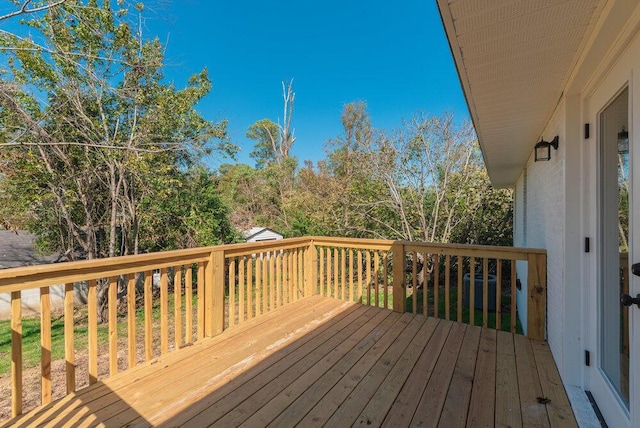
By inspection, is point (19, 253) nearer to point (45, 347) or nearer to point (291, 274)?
point (291, 274)


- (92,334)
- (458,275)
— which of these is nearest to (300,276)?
(458,275)

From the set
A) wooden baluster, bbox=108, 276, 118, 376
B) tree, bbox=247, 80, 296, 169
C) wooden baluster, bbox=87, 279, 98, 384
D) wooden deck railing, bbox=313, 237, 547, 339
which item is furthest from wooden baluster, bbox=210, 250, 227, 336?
tree, bbox=247, 80, 296, 169

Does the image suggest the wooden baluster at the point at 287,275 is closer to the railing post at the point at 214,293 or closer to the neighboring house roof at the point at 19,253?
the railing post at the point at 214,293

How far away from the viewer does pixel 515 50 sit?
155cm

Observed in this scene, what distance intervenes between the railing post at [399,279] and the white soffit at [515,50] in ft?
5.35

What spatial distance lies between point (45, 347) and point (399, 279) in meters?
3.18

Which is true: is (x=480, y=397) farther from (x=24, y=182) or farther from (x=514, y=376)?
(x=24, y=182)

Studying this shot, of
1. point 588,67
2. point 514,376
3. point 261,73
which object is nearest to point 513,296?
point 514,376

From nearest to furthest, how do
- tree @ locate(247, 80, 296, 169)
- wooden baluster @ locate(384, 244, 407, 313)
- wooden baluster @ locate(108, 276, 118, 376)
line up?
wooden baluster @ locate(108, 276, 118, 376) < wooden baluster @ locate(384, 244, 407, 313) < tree @ locate(247, 80, 296, 169)

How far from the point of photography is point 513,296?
9.55ft

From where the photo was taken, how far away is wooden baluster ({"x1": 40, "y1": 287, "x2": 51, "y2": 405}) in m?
1.80

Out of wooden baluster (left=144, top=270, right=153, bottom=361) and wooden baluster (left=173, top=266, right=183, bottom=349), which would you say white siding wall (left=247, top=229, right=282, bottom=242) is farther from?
wooden baluster (left=144, top=270, right=153, bottom=361)

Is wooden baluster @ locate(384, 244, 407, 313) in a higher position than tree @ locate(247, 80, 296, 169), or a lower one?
lower

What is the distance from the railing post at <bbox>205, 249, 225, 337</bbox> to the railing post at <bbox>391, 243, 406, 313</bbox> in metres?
2.00
